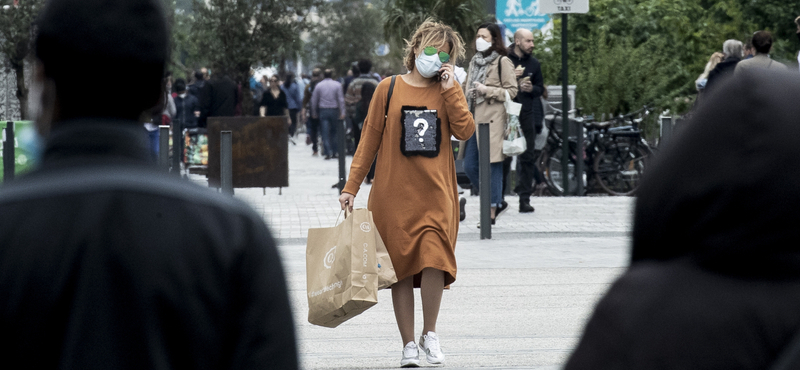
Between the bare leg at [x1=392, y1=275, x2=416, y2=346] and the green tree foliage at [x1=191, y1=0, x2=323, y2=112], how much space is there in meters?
17.5

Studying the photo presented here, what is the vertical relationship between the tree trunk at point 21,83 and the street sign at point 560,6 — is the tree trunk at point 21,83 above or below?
below

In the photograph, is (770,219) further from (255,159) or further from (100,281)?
(255,159)

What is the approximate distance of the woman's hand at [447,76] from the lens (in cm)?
589

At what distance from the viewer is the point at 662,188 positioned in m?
1.46

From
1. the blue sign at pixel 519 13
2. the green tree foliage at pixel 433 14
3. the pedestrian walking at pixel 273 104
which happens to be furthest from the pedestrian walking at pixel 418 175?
the green tree foliage at pixel 433 14

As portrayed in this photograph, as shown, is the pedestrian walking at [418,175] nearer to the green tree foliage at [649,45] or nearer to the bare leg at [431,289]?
the bare leg at [431,289]

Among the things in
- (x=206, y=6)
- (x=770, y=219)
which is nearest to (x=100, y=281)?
(x=770, y=219)

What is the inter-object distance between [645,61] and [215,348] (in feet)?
51.0

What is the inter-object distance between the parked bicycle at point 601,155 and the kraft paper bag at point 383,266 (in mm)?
8869

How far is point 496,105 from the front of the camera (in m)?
11.0

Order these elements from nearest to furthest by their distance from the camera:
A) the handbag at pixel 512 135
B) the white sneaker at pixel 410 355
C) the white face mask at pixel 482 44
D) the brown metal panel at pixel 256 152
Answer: the white sneaker at pixel 410 355, the white face mask at pixel 482 44, the handbag at pixel 512 135, the brown metal panel at pixel 256 152

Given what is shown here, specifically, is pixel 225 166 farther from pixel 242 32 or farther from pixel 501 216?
pixel 242 32

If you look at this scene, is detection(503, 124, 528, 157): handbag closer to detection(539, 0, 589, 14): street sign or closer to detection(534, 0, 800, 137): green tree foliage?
detection(539, 0, 589, 14): street sign

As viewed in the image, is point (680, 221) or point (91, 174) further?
point (91, 174)
